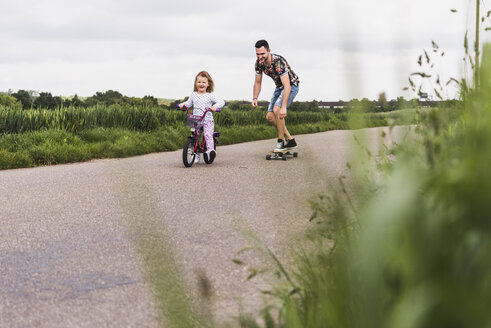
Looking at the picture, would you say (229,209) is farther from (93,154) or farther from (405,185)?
(93,154)

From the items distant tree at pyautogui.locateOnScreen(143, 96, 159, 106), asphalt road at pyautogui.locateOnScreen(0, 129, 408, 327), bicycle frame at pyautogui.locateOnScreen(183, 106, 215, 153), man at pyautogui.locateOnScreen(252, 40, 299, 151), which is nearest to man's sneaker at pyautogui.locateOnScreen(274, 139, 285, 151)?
man at pyautogui.locateOnScreen(252, 40, 299, 151)

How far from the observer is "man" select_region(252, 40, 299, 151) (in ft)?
30.0

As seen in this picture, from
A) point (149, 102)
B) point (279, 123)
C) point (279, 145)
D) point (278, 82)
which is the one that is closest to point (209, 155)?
Result: point (279, 145)

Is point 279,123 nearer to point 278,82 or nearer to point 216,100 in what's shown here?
point 278,82

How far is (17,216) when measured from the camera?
486 centimetres

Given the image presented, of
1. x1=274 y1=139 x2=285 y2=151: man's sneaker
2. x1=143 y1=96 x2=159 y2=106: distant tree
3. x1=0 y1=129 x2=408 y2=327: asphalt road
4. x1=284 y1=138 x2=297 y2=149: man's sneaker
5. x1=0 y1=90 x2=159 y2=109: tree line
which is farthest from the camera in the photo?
x1=143 y1=96 x2=159 y2=106: distant tree

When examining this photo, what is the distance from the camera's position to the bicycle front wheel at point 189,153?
825cm

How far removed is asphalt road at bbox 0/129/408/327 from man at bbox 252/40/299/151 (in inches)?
83.4

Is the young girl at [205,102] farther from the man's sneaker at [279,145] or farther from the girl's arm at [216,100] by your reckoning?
the man's sneaker at [279,145]

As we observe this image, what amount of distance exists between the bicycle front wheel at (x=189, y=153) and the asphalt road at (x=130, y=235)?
818mm

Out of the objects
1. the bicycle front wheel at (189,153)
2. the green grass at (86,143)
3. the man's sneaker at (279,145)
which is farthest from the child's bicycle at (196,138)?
the man's sneaker at (279,145)

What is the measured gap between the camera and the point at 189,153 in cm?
850

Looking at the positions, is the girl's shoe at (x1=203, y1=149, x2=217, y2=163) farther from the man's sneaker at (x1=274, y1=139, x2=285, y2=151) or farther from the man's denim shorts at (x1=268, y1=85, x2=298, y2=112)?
the man's denim shorts at (x1=268, y1=85, x2=298, y2=112)

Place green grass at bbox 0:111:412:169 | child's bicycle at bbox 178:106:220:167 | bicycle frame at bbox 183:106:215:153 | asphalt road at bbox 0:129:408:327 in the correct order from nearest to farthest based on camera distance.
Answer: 1. asphalt road at bbox 0:129:408:327
2. child's bicycle at bbox 178:106:220:167
3. bicycle frame at bbox 183:106:215:153
4. green grass at bbox 0:111:412:169
